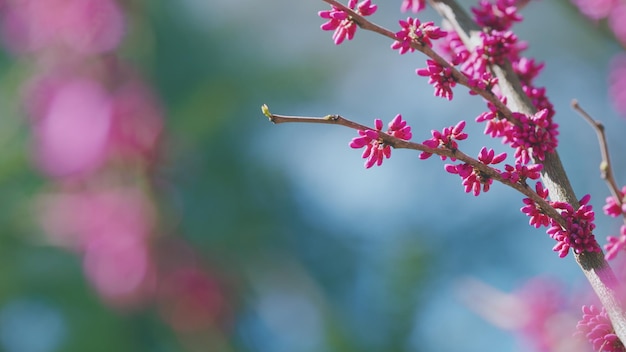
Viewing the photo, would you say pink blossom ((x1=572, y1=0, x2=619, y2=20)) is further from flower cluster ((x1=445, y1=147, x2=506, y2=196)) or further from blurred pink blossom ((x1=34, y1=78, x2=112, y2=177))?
blurred pink blossom ((x1=34, y1=78, x2=112, y2=177))

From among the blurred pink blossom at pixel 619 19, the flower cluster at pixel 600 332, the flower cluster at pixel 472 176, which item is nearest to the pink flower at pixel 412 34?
the flower cluster at pixel 472 176

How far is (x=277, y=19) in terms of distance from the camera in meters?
4.37

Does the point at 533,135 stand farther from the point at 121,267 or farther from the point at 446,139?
the point at 121,267

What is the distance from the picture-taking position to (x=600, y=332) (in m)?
0.60

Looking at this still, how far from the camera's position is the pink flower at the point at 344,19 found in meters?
0.65

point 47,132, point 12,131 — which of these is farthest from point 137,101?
point 12,131

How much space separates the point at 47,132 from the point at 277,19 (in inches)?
78.7

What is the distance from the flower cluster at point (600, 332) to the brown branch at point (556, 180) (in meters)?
0.02

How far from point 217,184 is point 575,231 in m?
3.35

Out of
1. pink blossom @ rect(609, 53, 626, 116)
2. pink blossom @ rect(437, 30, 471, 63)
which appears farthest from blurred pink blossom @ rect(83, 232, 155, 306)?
pink blossom @ rect(437, 30, 471, 63)

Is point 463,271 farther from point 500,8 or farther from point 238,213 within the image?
point 500,8

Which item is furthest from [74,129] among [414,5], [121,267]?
[414,5]

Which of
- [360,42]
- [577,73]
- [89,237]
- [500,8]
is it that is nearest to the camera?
[500,8]

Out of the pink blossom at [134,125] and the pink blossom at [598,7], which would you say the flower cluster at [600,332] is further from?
the pink blossom at [134,125]
